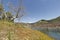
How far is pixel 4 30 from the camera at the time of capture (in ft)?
29.7

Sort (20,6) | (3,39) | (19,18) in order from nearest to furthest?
(20,6) < (19,18) < (3,39)

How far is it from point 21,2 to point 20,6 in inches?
3.7

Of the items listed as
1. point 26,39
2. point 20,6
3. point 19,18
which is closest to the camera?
point 20,6

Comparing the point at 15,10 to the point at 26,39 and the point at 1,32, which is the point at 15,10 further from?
the point at 26,39

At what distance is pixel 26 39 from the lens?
9.92 m

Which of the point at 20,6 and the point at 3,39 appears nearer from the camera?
the point at 20,6

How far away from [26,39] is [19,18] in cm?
621

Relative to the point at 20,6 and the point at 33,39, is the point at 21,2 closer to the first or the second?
the point at 20,6

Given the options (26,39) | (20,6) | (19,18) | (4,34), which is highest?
(20,6)

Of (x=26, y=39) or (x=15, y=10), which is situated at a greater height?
(x=15, y=10)

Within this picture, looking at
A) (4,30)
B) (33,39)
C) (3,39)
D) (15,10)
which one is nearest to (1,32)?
(4,30)

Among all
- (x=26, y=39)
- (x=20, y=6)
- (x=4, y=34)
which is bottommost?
(x=26, y=39)

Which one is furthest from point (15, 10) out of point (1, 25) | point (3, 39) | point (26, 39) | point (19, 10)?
point (26, 39)

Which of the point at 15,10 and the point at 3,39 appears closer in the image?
the point at 15,10
